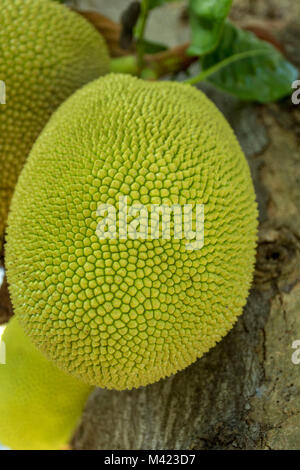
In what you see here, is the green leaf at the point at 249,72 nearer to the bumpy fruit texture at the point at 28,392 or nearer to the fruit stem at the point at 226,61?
the fruit stem at the point at 226,61

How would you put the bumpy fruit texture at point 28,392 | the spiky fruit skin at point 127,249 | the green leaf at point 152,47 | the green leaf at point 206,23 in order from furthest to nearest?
the green leaf at point 152,47 → the green leaf at point 206,23 → the bumpy fruit texture at point 28,392 → the spiky fruit skin at point 127,249

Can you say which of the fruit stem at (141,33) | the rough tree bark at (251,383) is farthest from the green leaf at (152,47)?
the rough tree bark at (251,383)

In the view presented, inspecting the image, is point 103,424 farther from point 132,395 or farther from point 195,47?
point 195,47

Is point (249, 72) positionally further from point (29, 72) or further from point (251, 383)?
point (251, 383)

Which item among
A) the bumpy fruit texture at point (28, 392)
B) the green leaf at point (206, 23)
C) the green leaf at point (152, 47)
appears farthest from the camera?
the green leaf at point (152, 47)

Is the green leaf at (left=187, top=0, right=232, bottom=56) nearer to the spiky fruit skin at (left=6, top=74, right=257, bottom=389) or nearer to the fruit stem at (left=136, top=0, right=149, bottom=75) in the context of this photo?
the fruit stem at (left=136, top=0, right=149, bottom=75)

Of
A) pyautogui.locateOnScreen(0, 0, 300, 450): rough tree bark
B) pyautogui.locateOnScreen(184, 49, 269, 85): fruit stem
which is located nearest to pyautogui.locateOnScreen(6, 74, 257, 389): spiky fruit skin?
pyautogui.locateOnScreen(0, 0, 300, 450): rough tree bark
